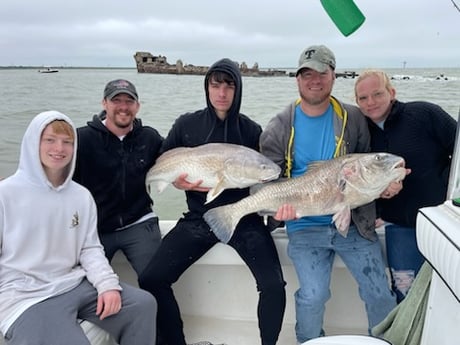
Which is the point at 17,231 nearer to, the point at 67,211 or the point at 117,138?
the point at 67,211

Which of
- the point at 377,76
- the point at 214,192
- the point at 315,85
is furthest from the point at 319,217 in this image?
the point at 377,76

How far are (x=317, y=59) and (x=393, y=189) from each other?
884 millimetres

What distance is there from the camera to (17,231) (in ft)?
7.33

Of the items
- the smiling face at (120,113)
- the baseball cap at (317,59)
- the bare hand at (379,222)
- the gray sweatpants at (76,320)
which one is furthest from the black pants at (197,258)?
the baseball cap at (317,59)

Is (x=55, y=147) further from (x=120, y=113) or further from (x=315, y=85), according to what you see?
(x=315, y=85)

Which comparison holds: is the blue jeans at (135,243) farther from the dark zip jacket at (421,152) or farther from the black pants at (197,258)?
the dark zip jacket at (421,152)

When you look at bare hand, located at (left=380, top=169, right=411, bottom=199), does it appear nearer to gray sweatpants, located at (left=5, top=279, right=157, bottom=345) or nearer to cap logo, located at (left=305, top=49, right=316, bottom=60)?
cap logo, located at (left=305, top=49, right=316, bottom=60)

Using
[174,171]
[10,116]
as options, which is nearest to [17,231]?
[174,171]

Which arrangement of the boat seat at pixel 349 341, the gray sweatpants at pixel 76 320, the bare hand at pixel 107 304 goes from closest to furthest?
the boat seat at pixel 349 341 → the gray sweatpants at pixel 76 320 → the bare hand at pixel 107 304

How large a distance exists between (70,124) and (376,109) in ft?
5.62

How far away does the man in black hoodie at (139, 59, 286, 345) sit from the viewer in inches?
107

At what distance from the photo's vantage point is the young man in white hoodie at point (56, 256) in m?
2.15

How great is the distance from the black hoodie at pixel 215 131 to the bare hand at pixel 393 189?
0.87 m

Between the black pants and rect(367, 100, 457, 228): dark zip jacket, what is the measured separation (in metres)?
0.79
